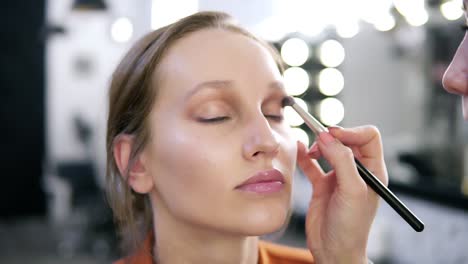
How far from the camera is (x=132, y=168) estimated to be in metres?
0.92

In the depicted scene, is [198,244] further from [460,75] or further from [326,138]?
[460,75]

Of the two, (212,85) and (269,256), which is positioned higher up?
(212,85)

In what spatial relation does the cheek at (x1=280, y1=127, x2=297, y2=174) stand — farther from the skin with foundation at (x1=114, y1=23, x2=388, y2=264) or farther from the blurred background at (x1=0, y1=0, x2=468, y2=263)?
the blurred background at (x1=0, y1=0, x2=468, y2=263)

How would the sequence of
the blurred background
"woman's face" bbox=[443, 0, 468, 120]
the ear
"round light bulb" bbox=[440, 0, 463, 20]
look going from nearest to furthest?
Answer: 1. "woman's face" bbox=[443, 0, 468, 120]
2. the ear
3. "round light bulb" bbox=[440, 0, 463, 20]
4. the blurred background

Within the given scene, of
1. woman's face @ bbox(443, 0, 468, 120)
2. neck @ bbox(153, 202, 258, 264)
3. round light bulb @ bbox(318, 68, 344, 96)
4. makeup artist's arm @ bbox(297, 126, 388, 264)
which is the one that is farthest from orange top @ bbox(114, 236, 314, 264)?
round light bulb @ bbox(318, 68, 344, 96)

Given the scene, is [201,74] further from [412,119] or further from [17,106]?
[17,106]

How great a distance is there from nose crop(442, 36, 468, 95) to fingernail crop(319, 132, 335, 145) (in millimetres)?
163

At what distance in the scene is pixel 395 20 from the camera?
263 cm

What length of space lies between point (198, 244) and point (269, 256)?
17cm

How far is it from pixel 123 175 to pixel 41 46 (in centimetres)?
464

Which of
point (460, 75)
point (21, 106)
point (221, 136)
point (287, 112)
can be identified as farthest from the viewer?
point (21, 106)

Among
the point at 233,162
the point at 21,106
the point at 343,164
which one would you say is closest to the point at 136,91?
the point at 233,162

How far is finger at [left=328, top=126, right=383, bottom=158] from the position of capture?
0.81 meters

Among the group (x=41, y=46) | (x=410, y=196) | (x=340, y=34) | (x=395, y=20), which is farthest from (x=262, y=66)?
(x=41, y=46)
